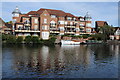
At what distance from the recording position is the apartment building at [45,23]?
78.9 meters

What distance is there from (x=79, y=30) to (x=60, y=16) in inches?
572

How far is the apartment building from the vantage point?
7888cm

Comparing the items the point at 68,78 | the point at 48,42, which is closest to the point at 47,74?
the point at 68,78

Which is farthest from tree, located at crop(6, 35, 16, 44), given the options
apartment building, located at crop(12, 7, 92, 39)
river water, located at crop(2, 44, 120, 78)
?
river water, located at crop(2, 44, 120, 78)

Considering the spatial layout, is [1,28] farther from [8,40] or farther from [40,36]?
[40,36]

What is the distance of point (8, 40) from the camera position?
2817 inches

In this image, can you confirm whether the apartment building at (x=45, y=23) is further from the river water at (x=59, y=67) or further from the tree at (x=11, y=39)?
the river water at (x=59, y=67)

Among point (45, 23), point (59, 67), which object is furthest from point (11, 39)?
point (59, 67)

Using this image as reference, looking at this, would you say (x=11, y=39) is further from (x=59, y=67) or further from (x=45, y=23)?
(x=59, y=67)

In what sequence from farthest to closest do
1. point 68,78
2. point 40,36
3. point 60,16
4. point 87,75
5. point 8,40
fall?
point 60,16 → point 40,36 → point 8,40 → point 87,75 → point 68,78

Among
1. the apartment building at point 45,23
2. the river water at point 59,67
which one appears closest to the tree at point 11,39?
the apartment building at point 45,23

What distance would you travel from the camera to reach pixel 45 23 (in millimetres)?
79562

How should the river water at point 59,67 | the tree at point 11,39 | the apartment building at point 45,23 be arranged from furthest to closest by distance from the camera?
the apartment building at point 45,23 → the tree at point 11,39 → the river water at point 59,67

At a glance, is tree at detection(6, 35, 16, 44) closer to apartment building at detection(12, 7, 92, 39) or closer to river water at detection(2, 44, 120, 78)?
apartment building at detection(12, 7, 92, 39)
